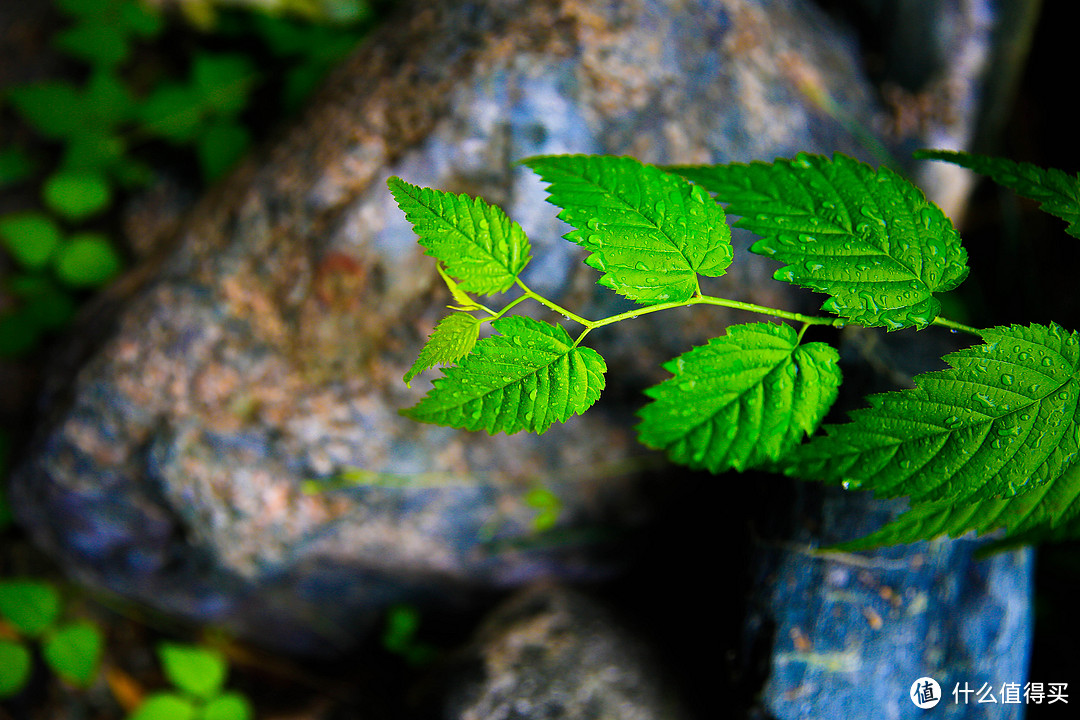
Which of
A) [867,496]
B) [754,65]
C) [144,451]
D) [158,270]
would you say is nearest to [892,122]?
[754,65]

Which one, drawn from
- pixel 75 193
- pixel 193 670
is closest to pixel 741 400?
pixel 193 670

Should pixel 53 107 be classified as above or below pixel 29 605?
above

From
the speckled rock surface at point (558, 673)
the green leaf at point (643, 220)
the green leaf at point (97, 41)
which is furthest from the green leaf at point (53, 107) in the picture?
the speckled rock surface at point (558, 673)

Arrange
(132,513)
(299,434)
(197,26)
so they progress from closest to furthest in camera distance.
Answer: (299,434)
(132,513)
(197,26)

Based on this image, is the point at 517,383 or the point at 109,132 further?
the point at 109,132

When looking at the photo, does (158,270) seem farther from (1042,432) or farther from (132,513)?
(1042,432)

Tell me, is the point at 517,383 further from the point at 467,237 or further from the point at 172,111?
the point at 172,111
